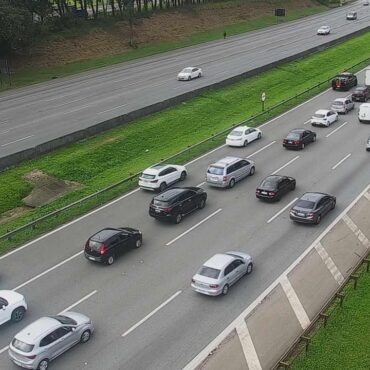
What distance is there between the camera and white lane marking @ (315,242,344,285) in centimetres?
2711

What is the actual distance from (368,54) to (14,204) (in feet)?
197

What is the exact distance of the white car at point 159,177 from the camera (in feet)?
124

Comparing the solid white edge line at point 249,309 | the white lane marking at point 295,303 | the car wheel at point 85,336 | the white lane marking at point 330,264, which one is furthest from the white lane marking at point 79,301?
the white lane marking at point 330,264

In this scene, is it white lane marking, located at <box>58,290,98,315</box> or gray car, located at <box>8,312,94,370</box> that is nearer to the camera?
gray car, located at <box>8,312,94,370</box>

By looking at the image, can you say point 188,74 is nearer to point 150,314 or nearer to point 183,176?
point 183,176

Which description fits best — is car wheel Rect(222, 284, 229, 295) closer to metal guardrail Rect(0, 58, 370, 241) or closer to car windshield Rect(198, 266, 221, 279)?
car windshield Rect(198, 266, 221, 279)

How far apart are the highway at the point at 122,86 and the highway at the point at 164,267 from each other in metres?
13.0

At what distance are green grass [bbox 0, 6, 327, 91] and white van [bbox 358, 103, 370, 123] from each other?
37.8 meters

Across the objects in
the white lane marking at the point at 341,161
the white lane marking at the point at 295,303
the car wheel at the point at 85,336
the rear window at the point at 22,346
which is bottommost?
the white lane marking at the point at 341,161

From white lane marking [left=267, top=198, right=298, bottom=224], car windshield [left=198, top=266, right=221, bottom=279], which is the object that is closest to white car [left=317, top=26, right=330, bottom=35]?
white lane marking [left=267, top=198, right=298, bottom=224]

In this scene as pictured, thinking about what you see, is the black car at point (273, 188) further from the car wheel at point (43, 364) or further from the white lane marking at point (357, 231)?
the car wheel at point (43, 364)

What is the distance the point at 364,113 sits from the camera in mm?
50781

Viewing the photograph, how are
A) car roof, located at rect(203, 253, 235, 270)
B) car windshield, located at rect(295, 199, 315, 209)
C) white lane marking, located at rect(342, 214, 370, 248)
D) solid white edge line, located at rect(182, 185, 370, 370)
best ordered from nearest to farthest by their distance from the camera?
1. solid white edge line, located at rect(182, 185, 370, 370)
2. car roof, located at rect(203, 253, 235, 270)
3. white lane marking, located at rect(342, 214, 370, 248)
4. car windshield, located at rect(295, 199, 315, 209)

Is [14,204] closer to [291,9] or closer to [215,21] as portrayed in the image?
[215,21]
